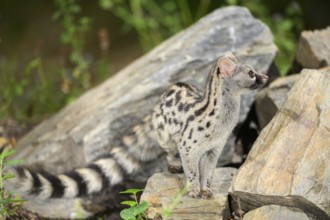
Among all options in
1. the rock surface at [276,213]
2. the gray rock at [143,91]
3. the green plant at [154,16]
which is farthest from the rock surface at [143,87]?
the rock surface at [276,213]

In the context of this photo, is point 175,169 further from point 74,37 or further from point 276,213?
point 74,37

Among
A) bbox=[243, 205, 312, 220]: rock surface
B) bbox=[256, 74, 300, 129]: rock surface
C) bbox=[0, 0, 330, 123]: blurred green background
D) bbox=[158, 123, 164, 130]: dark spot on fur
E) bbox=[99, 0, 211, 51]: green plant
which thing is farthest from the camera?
bbox=[99, 0, 211, 51]: green plant

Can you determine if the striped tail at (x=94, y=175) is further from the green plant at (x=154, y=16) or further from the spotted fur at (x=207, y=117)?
the green plant at (x=154, y=16)

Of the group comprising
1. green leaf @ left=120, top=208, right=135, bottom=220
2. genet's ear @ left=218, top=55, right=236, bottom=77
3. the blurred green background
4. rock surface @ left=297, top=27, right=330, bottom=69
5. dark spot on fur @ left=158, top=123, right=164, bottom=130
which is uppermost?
the blurred green background

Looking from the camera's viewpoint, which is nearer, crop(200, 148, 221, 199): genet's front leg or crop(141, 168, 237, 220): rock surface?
crop(141, 168, 237, 220): rock surface

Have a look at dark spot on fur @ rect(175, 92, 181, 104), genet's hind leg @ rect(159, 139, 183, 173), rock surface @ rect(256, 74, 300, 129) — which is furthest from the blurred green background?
dark spot on fur @ rect(175, 92, 181, 104)

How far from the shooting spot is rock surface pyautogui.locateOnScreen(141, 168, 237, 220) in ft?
14.6

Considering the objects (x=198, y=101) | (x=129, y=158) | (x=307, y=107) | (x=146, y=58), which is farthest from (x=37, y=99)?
(x=307, y=107)

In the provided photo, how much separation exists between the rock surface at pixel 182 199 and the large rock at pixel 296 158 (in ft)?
0.52

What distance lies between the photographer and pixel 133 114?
5934 mm

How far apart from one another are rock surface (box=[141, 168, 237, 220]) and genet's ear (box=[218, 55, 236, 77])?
817 mm

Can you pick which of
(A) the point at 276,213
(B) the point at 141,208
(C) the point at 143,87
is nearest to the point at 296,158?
(A) the point at 276,213

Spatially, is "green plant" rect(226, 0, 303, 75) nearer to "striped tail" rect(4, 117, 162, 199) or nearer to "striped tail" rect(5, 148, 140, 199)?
"striped tail" rect(4, 117, 162, 199)

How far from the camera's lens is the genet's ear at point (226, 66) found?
14.5 ft
